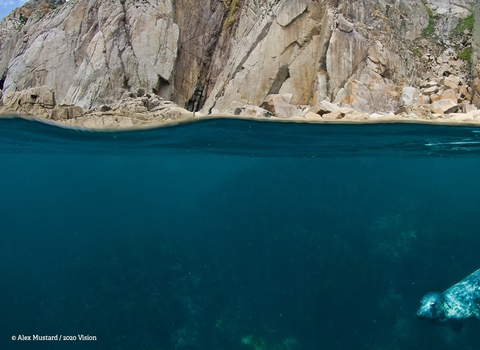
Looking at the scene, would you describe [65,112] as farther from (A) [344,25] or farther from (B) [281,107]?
(A) [344,25]

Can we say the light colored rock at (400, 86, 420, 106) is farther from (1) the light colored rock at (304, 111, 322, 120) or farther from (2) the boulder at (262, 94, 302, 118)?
(2) the boulder at (262, 94, 302, 118)

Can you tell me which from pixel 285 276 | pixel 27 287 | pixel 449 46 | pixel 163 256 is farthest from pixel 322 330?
pixel 449 46

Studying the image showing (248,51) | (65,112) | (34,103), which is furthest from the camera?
(248,51)

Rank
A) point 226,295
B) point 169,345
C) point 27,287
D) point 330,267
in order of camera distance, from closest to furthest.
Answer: point 169,345 < point 226,295 < point 330,267 < point 27,287

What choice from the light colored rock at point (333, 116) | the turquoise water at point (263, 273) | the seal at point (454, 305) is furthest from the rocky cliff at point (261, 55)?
the seal at point (454, 305)

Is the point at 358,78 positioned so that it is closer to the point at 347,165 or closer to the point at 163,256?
the point at 163,256

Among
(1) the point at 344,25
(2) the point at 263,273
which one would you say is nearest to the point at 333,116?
(1) the point at 344,25
